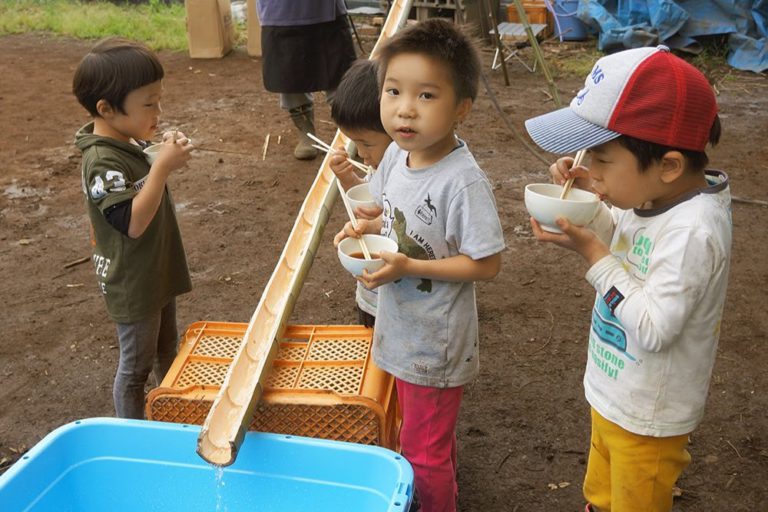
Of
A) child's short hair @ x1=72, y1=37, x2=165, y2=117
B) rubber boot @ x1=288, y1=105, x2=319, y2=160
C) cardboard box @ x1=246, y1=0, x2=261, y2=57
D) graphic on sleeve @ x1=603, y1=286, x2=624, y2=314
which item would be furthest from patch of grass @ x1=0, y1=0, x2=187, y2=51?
graphic on sleeve @ x1=603, y1=286, x2=624, y2=314

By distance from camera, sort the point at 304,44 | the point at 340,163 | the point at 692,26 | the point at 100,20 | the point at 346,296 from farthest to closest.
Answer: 1. the point at 100,20
2. the point at 692,26
3. the point at 304,44
4. the point at 346,296
5. the point at 340,163

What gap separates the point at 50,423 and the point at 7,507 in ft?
3.31

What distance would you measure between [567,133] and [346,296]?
2.10 meters

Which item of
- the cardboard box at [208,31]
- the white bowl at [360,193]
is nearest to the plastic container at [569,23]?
the cardboard box at [208,31]

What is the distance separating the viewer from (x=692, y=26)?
782 centimetres

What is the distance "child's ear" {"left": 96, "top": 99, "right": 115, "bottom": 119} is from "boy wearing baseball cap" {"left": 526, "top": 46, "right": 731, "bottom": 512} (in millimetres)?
1189

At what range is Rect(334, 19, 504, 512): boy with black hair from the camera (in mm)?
1817

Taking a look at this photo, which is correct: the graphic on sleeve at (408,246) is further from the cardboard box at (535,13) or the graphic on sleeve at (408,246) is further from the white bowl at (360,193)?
the cardboard box at (535,13)

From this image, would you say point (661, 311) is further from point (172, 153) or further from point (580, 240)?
point (172, 153)

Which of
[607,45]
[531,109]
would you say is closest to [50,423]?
[531,109]

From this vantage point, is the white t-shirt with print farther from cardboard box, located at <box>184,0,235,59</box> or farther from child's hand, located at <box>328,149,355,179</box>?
cardboard box, located at <box>184,0,235,59</box>

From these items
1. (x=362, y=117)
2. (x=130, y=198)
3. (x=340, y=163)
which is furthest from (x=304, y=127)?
(x=130, y=198)

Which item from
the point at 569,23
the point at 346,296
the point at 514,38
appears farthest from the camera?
the point at 569,23

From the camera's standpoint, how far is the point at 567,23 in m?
8.55
